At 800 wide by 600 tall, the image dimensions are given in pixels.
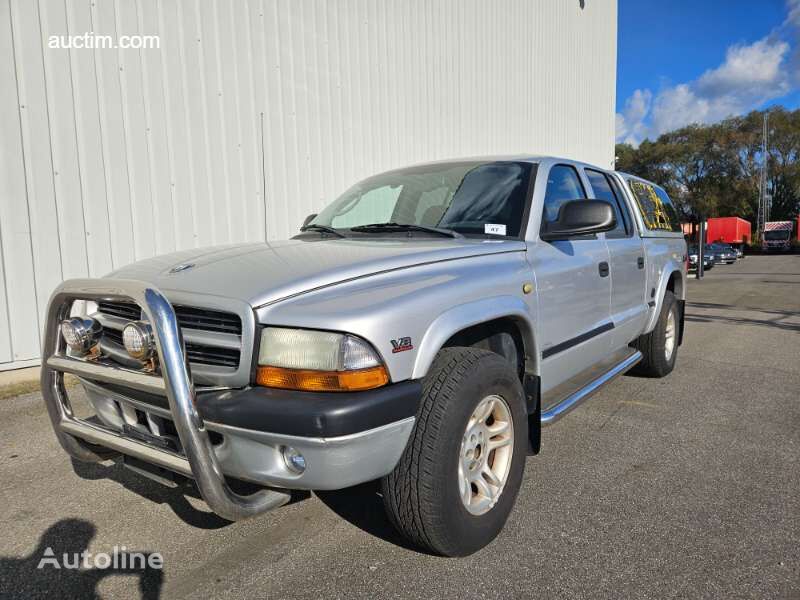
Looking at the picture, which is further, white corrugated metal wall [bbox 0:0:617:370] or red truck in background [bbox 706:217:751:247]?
red truck in background [bbox 706:217:751:247]

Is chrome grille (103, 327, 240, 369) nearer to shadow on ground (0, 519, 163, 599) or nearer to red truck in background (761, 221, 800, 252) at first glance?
shadow on ground (0, 519, 163, 599)

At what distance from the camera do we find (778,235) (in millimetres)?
47094

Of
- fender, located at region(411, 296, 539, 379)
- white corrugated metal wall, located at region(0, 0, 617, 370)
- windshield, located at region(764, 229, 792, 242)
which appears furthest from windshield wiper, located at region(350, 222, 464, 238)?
windshield, located at region(764, 229, 792, 242)

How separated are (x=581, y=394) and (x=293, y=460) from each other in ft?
6.34

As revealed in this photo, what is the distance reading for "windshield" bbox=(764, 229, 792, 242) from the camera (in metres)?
46.7

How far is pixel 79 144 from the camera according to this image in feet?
17.5

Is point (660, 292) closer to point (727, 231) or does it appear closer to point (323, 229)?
point (323, 229)

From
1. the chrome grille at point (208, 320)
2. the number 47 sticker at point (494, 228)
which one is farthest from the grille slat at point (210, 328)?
the number 47 sticker at point (494, 228)

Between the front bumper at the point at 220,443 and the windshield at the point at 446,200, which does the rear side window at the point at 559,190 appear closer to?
the windshield at the point at 446,200

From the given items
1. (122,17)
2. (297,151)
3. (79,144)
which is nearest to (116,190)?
(79,144)

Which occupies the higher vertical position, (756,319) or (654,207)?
(654,207)

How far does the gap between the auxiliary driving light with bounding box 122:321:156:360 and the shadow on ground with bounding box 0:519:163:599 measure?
0.91 metres

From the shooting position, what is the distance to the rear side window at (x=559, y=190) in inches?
125

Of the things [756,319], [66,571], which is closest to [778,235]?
[756,319]
